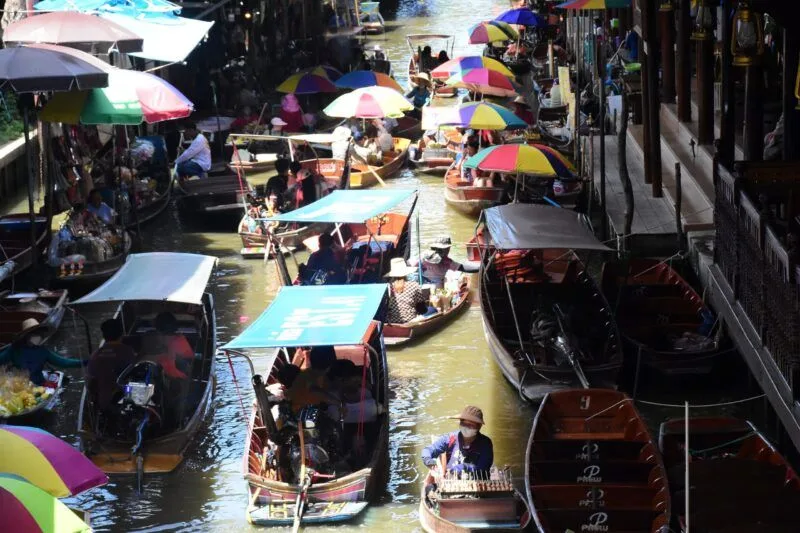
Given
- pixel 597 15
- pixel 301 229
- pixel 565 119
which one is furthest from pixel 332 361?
pixel 597 15

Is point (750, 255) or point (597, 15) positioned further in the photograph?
point (597, 15)

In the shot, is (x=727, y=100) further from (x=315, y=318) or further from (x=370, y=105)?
(x=370, y=105)

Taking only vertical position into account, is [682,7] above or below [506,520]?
above

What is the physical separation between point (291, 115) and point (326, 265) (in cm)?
1120

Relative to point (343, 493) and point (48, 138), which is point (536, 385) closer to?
point (343, 493)

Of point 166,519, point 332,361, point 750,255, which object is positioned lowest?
point 166,519

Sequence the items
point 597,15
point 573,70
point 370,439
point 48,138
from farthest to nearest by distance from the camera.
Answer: point 597,15 < point 573,70 < point 48,138 < point 370,439

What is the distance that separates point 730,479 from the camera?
9.73m

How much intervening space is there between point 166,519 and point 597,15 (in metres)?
24.4

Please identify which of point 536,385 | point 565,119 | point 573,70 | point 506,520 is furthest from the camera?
point 573,70

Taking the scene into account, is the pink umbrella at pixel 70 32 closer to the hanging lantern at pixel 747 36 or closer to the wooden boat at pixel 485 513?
the hanging lantern at pixel 747 36

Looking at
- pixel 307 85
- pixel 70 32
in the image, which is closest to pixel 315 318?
pixel 70 32

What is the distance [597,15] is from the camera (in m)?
33.1

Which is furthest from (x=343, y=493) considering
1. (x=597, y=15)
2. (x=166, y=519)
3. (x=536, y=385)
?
(x=597, y=15)
